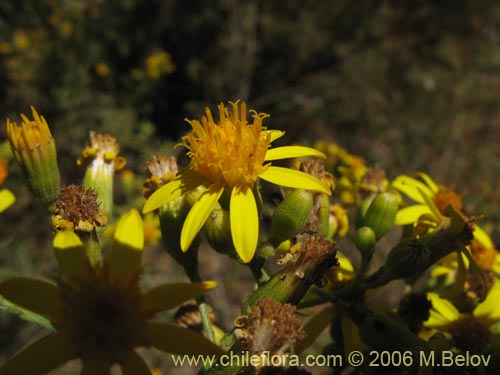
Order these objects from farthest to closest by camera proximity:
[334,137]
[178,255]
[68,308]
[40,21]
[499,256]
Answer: [334,137] → [40,21] → [499,256] → [178,255] → [68,308]

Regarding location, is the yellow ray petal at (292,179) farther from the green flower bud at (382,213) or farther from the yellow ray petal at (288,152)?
the green flower bud at (382,213)

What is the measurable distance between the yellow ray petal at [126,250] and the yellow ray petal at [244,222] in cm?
34

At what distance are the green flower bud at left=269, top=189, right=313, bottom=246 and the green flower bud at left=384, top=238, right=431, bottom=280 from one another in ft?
1.28

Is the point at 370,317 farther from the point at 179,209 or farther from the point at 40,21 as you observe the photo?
the point at 40,21

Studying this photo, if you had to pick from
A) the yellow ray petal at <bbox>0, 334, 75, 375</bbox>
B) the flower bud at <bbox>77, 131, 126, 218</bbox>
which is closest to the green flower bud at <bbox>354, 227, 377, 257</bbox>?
the flower bud at <bbox>77, 131, 126, 218</bbox>

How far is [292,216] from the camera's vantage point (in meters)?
1.92

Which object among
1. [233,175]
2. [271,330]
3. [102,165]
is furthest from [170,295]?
[102,165]

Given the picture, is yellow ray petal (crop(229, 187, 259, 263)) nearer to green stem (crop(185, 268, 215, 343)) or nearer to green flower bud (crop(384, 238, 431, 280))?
green stem (crop(185, 268, 215, 343))

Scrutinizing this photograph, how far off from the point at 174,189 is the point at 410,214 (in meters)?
1.14

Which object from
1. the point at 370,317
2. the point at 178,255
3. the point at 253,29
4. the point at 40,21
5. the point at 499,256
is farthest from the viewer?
the point at 253,29

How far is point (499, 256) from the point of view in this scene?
269cm

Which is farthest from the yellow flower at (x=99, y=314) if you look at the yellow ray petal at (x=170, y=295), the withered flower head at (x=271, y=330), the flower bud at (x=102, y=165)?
the flower bud at (x=102, y=165)

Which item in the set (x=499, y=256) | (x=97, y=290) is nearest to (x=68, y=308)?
(x=97, y=290)

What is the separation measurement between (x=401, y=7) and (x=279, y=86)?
2853 millimetres
